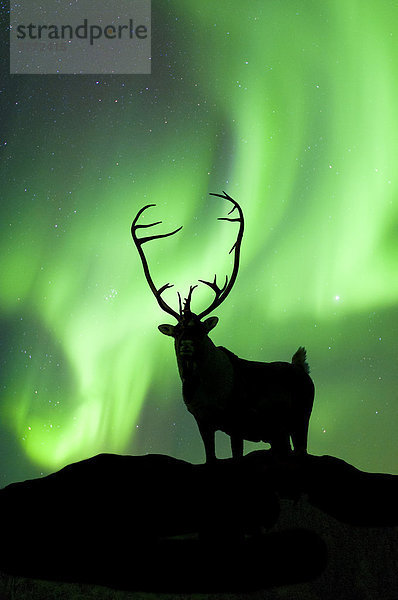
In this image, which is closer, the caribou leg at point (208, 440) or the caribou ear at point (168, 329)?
the caribou leg at point (208, 440)

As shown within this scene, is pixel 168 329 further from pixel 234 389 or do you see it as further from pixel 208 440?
pixel 208 440

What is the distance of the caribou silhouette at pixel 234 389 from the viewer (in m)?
5.87

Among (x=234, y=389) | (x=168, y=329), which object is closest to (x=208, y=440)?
(x=234, y=389)

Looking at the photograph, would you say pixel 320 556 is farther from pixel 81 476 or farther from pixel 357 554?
pixel 81 476

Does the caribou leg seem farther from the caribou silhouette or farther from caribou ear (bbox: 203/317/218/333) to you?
caribou ear (bbox: 203/317/218/333)

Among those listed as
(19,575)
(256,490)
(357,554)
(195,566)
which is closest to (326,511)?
(357,554)

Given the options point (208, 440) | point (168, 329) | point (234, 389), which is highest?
point (168, 329)

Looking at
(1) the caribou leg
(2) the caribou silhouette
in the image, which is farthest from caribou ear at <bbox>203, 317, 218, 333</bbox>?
(1) the caribou leg

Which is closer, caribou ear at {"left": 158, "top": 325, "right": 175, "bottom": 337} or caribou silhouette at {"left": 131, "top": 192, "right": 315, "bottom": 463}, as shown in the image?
caribou silhouette at {"left": 131, "top": 192, "right": 315, "bottom": 463}

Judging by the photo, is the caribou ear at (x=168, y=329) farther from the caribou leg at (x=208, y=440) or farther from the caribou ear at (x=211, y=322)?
the caribou leg at (x=208, y=440)

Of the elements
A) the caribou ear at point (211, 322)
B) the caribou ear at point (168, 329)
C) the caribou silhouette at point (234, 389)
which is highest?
the caribou ear at point (211, 322)

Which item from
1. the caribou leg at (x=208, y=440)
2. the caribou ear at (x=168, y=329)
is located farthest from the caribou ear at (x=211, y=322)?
the caribou leg at (x=208, y=440)

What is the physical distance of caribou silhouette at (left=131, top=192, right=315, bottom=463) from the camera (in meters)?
5.87

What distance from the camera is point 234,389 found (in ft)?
19.8
